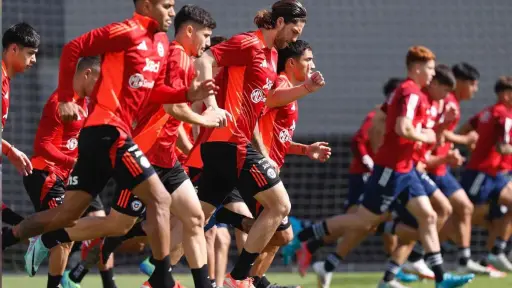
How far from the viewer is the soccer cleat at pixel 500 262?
1214cm

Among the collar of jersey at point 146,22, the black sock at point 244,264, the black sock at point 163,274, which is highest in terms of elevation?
the collar of jersey at point 146,22

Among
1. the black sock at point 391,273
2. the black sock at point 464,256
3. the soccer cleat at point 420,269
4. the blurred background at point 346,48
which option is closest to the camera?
the black sock at point 391,273

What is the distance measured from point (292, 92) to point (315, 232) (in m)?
3.61

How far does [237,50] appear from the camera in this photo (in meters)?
7.17

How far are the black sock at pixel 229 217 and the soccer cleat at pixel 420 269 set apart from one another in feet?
10.7

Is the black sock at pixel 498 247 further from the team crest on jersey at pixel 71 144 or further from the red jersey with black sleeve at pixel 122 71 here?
the red jersey with black sleeve at pixel 122 71

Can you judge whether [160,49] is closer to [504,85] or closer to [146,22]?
[146,22]

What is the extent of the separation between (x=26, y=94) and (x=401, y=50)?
499 centimetres

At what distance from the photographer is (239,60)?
7203mm

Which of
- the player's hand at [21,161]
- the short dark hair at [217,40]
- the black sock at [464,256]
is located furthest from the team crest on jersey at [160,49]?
the black sock at [464,256]

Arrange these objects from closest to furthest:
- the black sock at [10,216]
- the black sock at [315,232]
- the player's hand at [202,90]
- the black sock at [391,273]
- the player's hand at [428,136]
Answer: the player's hand at [202,90]
the black sock at [10,216]
the player's hand at [428,136]
the black sock at [391,273]
the black sock at [315,232]

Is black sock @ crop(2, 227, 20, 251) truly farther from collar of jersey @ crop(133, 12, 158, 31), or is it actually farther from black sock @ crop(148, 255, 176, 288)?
collar of jersey @ crop(133, 12, 158, 31)

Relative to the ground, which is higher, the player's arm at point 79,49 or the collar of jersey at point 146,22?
the collar of jersey at point 146,22

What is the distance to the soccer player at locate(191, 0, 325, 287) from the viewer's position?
23.1ft
